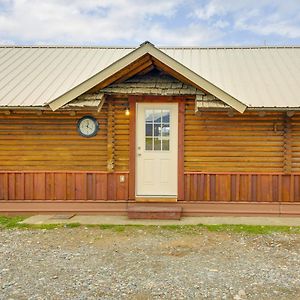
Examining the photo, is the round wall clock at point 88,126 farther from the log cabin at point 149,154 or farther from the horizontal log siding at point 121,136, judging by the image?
the horizontal log siding at point 121,136

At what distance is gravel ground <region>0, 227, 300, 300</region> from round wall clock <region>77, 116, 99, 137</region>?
7.26ft

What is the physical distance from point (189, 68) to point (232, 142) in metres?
1.91

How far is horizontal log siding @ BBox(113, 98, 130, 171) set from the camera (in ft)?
25.8

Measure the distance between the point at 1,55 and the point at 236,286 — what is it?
9809mm

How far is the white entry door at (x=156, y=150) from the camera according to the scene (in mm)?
7891

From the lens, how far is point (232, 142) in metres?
7.84

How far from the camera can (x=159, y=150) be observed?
794 centimetres

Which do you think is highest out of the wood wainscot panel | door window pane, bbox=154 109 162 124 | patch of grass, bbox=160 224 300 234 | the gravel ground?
door window pane, bbox=154 109 162 124

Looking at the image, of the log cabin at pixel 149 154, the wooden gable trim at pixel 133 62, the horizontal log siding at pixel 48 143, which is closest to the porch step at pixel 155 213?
the log cabin at pixel 149 154

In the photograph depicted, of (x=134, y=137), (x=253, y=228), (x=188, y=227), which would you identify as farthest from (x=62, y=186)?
(x=253, y=228)

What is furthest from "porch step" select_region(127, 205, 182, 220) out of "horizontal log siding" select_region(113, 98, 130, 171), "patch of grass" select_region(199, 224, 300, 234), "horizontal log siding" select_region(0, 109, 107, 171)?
"horizontal log siding" select_region(0, 109, 107, 171)

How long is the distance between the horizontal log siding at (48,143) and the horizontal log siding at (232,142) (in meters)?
1.97

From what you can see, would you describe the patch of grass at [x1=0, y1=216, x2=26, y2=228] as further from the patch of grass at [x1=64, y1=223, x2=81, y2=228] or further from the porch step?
the porch step

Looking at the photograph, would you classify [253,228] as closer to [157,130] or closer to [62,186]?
[157,130]
